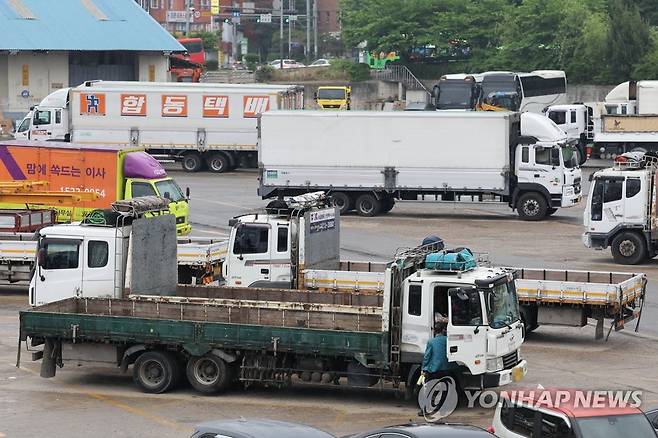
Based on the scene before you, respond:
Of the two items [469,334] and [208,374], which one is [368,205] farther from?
[469,334]

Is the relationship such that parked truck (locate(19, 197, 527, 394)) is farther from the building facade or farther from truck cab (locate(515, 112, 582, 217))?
the building facade

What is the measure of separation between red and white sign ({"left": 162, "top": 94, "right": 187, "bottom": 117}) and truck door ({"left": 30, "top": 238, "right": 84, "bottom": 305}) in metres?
30.8

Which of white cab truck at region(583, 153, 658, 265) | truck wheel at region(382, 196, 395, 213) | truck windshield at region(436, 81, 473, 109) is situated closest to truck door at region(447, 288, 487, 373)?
white cab truck at region(583, 153, 658, 265)

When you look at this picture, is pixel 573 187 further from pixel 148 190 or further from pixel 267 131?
pixel 148 190

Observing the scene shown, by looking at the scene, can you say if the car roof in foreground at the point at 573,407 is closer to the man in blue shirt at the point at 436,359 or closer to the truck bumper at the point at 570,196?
the man in blue shirt at the point at 436,359

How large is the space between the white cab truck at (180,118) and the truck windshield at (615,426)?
128 feet

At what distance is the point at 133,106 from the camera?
173 ft

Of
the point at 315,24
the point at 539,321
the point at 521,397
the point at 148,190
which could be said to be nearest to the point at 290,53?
the point at 315,24

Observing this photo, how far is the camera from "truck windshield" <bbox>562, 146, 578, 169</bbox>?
132 feet

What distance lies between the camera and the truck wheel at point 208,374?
19.3 meters

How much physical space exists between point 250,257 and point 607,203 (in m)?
11.3

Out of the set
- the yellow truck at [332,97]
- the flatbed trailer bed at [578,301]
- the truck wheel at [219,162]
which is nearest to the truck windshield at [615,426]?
the flatbed trailer bed at [578,301]

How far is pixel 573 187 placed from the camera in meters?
40.5
